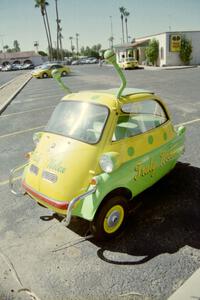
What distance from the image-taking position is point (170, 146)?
532 cm

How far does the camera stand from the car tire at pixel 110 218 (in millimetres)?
3996

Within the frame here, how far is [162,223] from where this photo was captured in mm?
4543

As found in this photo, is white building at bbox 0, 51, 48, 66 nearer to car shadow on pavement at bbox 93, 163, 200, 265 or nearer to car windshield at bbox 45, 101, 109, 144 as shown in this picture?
car windshield at bbox 45, 101, 109, 144

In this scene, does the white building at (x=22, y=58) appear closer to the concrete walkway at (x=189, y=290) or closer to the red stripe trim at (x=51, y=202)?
the red stripe trim at (x=51, y=202)

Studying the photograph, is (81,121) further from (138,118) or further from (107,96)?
(138,118)

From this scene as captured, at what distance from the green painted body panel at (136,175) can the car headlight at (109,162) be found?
3.5 inches

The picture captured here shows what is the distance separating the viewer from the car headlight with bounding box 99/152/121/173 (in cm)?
400

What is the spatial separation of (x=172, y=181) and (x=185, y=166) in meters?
0.80

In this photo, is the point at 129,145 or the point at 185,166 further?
the point at 185,166

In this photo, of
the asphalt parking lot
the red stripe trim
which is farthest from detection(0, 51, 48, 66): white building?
the red stripe trim

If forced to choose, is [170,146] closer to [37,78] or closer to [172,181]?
[172,181]

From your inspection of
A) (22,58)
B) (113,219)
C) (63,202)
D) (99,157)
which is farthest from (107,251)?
(22,58)

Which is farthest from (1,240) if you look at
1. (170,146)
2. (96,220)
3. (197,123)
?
(197,123)

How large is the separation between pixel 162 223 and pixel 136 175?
2.88 ft
